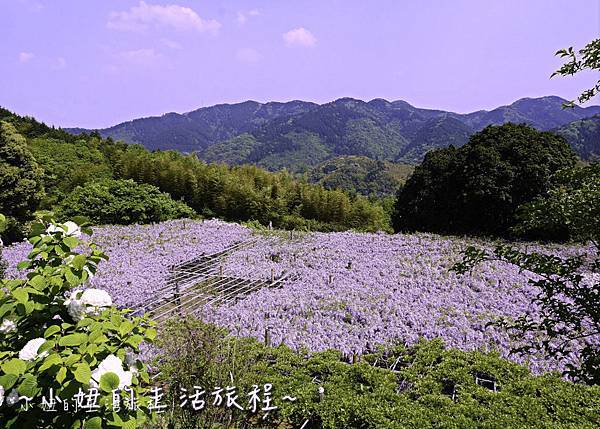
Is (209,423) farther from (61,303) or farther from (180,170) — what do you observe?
(180,170)

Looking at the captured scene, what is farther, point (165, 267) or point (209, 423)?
point (165, 267)

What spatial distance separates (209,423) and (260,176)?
572 inches

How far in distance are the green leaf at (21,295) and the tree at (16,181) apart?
12.3 metres

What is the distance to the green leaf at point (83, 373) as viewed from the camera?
1.29 m

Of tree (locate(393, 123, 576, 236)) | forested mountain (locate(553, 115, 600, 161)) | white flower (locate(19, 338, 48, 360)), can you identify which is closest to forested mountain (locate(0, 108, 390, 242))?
tree (locate(393, 123, 576, 236))

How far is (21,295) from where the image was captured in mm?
1499

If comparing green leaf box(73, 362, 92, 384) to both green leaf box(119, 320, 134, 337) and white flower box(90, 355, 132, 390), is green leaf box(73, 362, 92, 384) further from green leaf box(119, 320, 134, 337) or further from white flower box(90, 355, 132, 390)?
green leaf box(119, 320, 134, 337)

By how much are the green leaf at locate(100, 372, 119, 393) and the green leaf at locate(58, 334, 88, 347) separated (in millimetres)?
176

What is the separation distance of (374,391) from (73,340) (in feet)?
11.1

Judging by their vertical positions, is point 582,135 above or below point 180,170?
above

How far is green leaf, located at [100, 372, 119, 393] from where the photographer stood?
4.42 ft

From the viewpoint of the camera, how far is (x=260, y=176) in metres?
17.4

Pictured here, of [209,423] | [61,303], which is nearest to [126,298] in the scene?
[209,423]

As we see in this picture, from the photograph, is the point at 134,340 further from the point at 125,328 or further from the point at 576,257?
the point at 576,257
